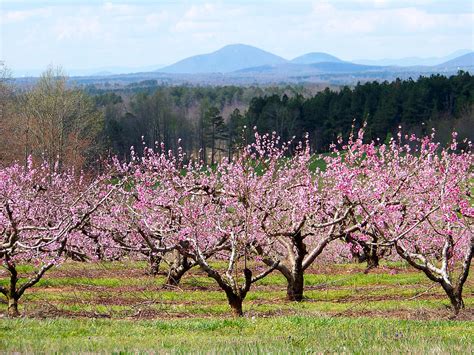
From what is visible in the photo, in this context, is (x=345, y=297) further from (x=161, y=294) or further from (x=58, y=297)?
(x=58, y=297)

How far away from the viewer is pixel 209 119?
10162 centimetres

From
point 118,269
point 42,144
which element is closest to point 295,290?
point 118,269

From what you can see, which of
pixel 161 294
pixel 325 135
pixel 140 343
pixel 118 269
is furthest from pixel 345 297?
pixel 325 135

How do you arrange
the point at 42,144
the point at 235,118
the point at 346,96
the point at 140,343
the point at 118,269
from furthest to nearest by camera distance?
the point at 235,118 → the point at 346,96 → the point at 42,144 → the point at 118,269 → the point at 140,343

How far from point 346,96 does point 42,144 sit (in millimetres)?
49799

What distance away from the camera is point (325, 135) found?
318ft

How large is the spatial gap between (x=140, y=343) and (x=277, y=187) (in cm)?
1337

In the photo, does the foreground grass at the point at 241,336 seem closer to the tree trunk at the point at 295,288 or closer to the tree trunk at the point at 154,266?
the tree trunk at the point at 295,288

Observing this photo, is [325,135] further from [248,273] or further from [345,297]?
[248,273]

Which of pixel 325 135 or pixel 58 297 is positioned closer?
pixel 58 297

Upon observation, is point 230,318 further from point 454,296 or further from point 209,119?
point 209,119

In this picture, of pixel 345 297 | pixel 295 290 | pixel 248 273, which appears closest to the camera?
pixel 248 273

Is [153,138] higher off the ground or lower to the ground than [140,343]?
lower

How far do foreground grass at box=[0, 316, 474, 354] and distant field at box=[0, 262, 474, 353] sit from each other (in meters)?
0.02
